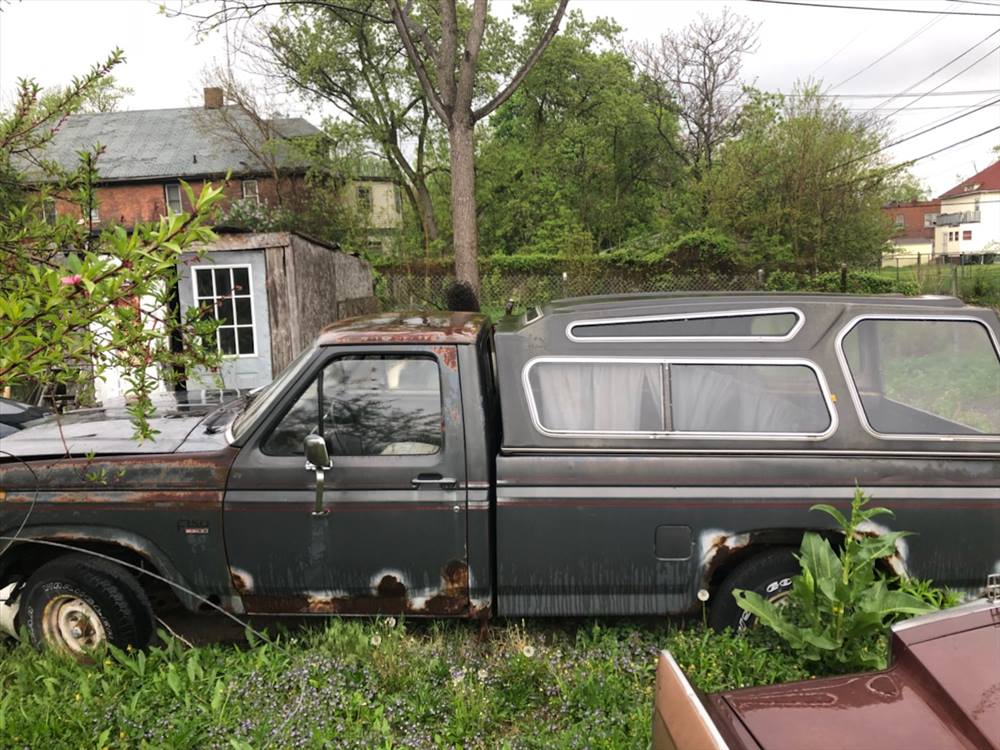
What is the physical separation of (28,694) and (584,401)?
3.03 meters

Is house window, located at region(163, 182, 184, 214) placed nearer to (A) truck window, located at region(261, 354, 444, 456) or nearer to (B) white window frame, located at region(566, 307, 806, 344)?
(A) truck window, located at region(261, 354, 444, 456)

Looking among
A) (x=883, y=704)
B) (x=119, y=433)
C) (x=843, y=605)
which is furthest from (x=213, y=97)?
(x=883, y=704)

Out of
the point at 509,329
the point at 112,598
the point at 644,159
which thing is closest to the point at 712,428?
the point at 509,329

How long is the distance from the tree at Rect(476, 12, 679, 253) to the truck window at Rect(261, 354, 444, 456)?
30.4 metres

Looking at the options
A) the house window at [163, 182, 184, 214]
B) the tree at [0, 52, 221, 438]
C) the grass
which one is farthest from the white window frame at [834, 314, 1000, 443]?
the house window at [163, 182, 184, 214]

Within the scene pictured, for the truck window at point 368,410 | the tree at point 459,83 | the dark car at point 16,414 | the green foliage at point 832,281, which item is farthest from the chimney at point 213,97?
the truck window at point 368,410

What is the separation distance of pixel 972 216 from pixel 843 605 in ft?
225

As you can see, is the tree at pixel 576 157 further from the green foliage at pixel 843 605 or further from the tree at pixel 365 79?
the green foliage at pixel 843 605

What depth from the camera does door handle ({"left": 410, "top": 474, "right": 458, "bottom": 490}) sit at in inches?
147

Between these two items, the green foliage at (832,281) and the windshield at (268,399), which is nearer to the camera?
the windshield at (268,399)

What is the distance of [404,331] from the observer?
3.93m

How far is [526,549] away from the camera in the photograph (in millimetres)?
3717

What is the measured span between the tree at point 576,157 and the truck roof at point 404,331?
30013mm

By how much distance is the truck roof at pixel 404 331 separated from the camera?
386cm
